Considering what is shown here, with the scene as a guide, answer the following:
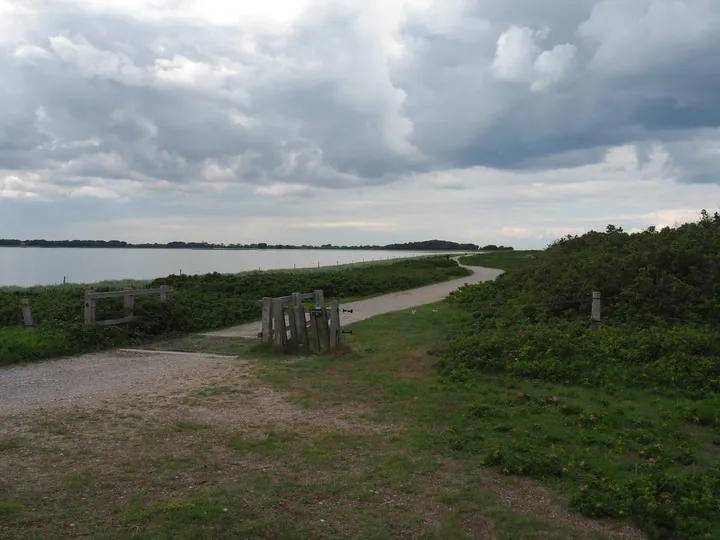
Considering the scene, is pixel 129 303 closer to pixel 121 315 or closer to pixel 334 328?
pixel 121 315

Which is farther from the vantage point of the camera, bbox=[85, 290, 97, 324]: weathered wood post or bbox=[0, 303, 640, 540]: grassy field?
bbox=[85, 290, 97, 324]: weathered wood post

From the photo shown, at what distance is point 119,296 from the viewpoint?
15195 millimetres

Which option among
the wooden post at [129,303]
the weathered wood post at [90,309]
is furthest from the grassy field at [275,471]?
the wooden post at [129,303]

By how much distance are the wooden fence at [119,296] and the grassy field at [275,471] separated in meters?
6.03

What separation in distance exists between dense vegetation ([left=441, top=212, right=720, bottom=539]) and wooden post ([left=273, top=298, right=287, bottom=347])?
3.73m

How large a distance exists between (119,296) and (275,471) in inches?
446

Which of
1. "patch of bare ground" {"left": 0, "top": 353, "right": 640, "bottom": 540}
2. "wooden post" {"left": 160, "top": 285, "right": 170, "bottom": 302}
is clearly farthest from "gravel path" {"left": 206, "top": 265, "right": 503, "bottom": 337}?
"patch of bare ground" {"left": 0, "top": 353, "right": 640, "bottom": 540}

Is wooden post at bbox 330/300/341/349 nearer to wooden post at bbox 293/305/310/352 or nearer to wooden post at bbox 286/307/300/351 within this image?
wooden post at bbox 293/305/310/352

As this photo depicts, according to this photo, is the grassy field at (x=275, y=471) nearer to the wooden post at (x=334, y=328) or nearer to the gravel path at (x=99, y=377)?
the gravel path at (x=99, y=377)

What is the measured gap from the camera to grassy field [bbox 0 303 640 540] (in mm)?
4379

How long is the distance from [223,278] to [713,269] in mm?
19885

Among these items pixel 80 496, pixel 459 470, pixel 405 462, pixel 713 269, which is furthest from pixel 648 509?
pixel 713 269

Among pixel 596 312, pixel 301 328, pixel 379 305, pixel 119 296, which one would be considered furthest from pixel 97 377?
pixel 379 305

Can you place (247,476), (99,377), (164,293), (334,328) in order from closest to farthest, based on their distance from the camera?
(247,476), (99,377), (334,328), (164,293)
